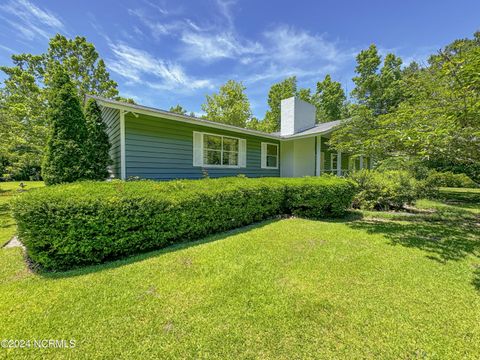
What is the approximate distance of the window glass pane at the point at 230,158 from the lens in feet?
32.1

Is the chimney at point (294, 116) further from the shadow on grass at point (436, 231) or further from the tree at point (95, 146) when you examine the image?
the tree at point (95, 146)

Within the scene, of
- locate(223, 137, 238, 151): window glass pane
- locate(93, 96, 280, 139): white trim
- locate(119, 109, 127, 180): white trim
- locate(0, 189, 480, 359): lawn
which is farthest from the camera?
locate(223, 137, 238, 151): window glass pane

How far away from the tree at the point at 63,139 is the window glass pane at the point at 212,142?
427 centimetres

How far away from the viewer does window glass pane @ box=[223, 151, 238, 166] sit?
9797mm

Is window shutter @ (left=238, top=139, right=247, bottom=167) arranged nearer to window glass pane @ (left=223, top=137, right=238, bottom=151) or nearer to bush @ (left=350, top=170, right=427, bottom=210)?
window glass pane @ (left=223, top=137, right=238, bottom=151)

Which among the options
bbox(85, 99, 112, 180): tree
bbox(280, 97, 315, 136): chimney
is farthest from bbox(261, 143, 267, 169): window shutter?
bbox(85, 99, 112, 180): tree

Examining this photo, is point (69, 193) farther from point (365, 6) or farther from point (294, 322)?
point (365, 6)

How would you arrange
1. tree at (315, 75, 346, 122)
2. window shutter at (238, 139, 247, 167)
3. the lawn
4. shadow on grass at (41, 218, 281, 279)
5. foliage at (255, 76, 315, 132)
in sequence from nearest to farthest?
the lawn
shadow on grass at (41, 218, 281, 279)
window shutter at (238, 139, 247, 167)
tree at (315, 75, 346, 122)
foliage at (255, 76, 315, 132)

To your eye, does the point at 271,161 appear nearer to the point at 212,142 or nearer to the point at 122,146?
the point at 212,142

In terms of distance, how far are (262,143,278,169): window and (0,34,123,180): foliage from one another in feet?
40.2

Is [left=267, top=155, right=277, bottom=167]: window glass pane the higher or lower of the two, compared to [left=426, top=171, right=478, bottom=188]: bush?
higher

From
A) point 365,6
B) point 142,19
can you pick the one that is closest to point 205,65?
point 142,19

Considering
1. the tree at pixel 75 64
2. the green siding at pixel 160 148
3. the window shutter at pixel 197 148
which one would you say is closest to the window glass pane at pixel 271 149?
the green siding at pixel 160 148

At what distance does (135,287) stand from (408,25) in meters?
13.5
